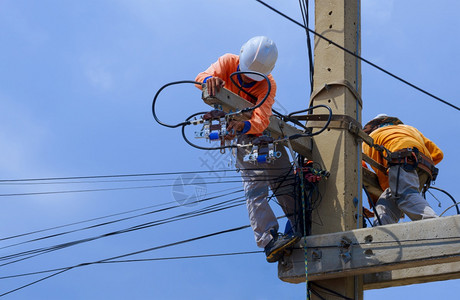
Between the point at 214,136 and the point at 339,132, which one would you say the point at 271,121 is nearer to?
the point at 214,136

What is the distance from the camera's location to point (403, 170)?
8336 millimetres

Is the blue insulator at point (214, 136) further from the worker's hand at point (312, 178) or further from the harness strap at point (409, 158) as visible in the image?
the harness strap at point (409, 158)

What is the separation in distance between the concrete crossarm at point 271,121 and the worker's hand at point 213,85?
3 cm

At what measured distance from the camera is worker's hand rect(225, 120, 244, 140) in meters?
6.72

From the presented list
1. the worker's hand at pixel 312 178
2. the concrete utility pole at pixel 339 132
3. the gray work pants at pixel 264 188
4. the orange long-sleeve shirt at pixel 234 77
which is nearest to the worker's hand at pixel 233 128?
the orange long-sleeve shirt at pixel 234 77

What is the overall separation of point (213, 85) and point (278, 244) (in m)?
1.51

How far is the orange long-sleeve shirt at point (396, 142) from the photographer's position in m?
8.50

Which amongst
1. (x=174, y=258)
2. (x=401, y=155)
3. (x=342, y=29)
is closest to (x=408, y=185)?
(x=401, y=155)

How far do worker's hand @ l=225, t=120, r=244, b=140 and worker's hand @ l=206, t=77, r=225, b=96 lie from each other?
0.32 m

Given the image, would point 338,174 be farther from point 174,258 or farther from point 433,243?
point 174,258

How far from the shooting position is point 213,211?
29.5ft

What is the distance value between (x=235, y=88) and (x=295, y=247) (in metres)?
1.55

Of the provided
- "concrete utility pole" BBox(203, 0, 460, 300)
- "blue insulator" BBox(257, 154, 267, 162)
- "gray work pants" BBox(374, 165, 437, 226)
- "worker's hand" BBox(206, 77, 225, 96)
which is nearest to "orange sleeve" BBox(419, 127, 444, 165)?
"gray work pants" BBox(374, 165, 437, 226)

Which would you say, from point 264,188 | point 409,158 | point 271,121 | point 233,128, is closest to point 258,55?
point 271,121
